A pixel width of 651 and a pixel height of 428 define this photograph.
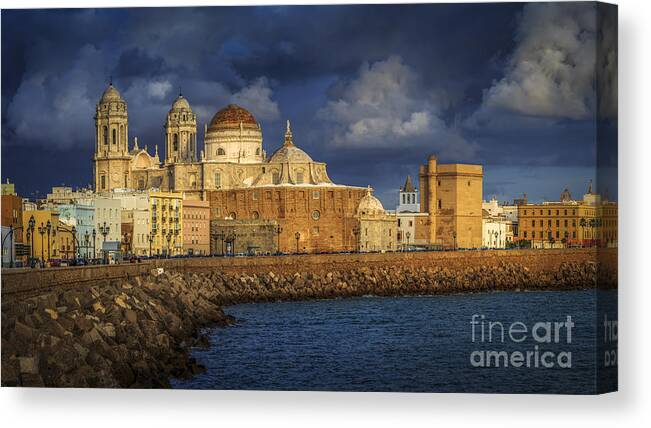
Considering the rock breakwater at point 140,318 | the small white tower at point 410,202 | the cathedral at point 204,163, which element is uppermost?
the cathedral at point 204,163

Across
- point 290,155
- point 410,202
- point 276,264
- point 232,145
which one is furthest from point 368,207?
point 276,264

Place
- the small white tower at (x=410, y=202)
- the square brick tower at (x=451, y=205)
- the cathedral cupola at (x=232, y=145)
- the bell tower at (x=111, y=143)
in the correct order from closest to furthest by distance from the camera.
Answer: the bell tower at (x=111, y=143) < the square brick tower at (x=451, y=205) < the small white tower at (x=410, y=202) < the cathedral cupola at (x=232, y=145)

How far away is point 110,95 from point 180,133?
1788cm

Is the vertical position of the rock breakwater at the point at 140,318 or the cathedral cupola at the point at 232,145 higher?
the cathedral cupola at the point at 232,145

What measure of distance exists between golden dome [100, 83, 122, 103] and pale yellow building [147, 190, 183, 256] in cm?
1386

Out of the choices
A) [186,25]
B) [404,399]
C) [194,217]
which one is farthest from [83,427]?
[194,217]

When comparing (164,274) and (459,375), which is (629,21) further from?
(164,274)

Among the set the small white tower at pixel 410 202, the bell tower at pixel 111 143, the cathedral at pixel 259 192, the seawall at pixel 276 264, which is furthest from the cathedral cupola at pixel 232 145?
the seawall at pixel 276 264

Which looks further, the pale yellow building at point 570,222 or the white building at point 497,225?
the white building at point 497,225

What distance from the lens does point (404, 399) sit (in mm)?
24391

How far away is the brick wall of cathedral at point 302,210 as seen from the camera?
171 feet

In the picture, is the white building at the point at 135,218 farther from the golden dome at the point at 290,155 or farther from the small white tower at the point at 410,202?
the small white tower at the point at 410,202

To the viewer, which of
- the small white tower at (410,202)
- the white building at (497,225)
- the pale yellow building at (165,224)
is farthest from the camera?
the small white tower at (410,202)

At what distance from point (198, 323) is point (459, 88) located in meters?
7.82
